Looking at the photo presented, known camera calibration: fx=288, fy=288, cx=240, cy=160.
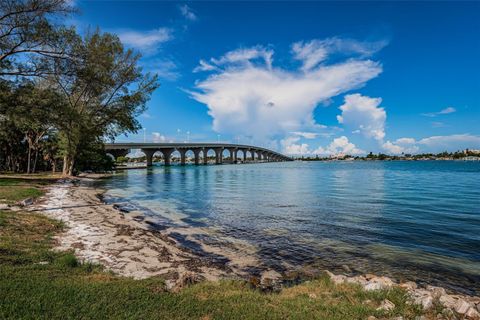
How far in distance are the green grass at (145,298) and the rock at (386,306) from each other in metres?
0.09

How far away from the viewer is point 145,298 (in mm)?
5617

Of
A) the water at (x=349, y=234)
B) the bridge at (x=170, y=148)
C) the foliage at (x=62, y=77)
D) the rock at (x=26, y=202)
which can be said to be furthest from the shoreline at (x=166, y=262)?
the bridge at (x=170, y=148)

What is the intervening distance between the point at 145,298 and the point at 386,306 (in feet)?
15.7

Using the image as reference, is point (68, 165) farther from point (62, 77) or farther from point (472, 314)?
point (472, 314)

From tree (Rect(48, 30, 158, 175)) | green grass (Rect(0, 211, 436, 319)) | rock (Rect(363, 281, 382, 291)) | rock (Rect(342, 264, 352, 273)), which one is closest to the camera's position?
green grass (Rect(0, 211, 436, 319))

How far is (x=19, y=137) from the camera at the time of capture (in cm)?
5262

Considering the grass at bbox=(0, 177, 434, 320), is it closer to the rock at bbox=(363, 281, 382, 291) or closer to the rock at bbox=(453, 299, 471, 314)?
the rock at bbox=(363, 281, 382, 291)

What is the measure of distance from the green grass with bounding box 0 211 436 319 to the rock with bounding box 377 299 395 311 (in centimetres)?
9

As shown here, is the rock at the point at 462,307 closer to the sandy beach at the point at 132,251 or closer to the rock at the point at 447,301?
the rock at the point at 447,301

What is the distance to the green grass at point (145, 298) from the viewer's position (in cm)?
500

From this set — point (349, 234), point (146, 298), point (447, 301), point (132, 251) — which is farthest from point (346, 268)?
point (132, 251)

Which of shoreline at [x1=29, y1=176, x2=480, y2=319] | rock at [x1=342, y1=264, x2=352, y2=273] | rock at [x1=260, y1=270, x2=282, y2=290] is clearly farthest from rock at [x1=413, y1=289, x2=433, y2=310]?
rock at [x1=260, y1=270, x2=282, y2=290]

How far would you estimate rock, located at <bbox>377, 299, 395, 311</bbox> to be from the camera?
5.65 m

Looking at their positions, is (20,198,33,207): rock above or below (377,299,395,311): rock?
above
